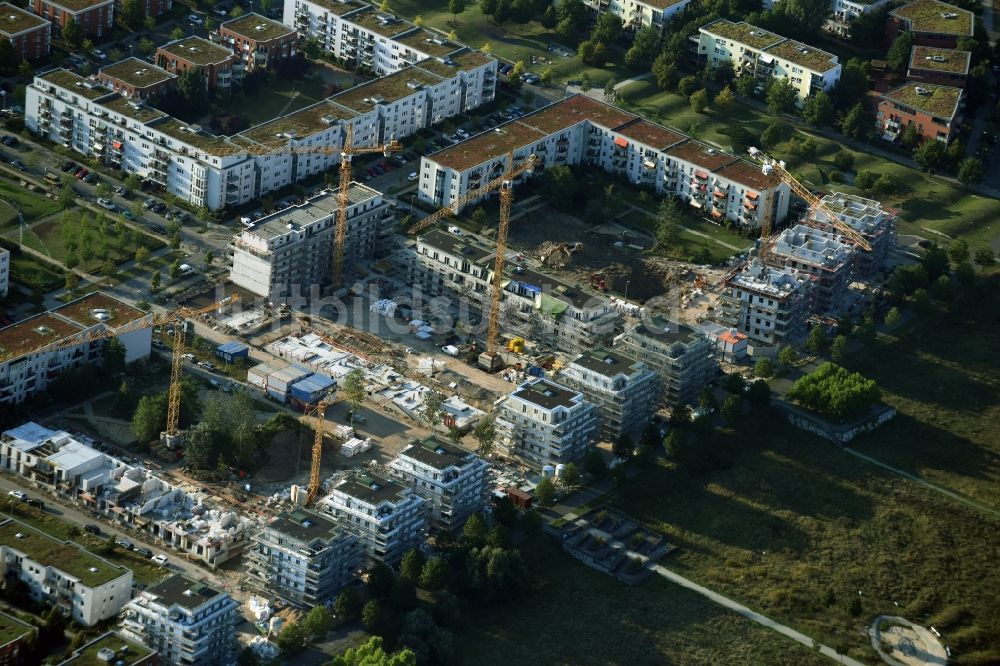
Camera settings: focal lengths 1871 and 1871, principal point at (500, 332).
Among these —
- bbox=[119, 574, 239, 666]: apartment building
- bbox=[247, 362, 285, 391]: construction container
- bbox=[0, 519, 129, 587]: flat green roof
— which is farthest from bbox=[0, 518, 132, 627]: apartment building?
bbox=[247, 362, 285, 391]: construction container

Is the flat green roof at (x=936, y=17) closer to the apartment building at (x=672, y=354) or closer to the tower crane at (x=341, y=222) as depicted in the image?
the apartment building at (x=672, y=354)

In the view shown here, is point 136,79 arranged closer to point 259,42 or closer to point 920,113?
point 259,42

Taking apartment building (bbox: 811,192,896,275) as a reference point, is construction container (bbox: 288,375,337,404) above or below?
below

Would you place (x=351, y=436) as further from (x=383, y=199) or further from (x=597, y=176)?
(x=597, y=176)

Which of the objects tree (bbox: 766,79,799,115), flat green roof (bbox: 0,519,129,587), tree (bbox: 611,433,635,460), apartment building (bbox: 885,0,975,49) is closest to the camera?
flat green roof (bbox: 0,519,129,587)

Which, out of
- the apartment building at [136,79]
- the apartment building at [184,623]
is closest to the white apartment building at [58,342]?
the apartment building at [184,623]

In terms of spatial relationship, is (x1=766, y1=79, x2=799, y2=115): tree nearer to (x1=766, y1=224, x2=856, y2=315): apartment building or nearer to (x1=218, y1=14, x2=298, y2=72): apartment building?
(x1=766, y1=224, x2=856, y2=315): apartment building

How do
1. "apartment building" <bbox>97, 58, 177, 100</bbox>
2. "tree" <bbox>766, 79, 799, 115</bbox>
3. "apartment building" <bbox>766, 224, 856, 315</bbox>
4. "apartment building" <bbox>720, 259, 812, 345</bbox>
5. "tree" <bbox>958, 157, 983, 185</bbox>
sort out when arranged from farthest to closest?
"tree" <bbox>766, 79, 799, 115</bbox> → "tree" <bbox>958, 157, 983, 185</bbox> → "apartment building" <bbox>97, 58, 177, 100</bbox> → "apartment building" <bbox>766, 224, 856, 315</bbox> → "apartment building" <bbox>720, 259, 812, 345</bbox>

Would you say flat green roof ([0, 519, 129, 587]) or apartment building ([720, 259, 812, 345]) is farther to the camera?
apartment building ([720, 259, 812, 345])

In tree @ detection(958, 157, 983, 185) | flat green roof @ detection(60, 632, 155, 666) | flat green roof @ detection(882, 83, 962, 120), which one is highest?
flat green roof @ detection(882, 83, 962, 120)
